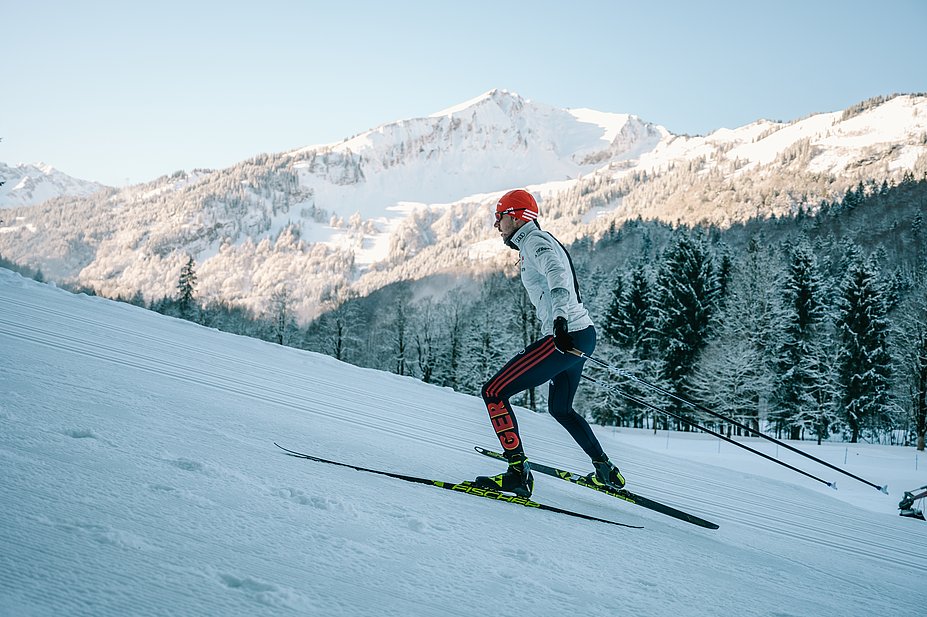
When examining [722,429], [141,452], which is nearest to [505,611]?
[141,452]

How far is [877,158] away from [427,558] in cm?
20479

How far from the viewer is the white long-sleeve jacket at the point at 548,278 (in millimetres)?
3910

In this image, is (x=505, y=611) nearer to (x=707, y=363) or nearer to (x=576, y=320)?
(x=576, y=320)

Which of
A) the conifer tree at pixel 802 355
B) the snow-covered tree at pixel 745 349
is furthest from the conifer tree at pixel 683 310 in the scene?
the conifer tree at pixel 802 355

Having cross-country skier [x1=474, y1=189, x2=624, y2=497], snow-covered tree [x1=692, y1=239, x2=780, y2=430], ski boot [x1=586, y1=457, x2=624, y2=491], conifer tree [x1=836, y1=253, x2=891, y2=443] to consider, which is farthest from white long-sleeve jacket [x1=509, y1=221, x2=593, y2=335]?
conifer tree [x1=836, y1=253, x2=891, y2=443]

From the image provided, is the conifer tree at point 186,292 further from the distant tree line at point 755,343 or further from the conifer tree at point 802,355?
the conifer tree at point 802,355

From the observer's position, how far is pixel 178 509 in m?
2.33

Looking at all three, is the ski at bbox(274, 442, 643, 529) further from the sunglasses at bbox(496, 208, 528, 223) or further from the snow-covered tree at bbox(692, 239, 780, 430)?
the snow-covered tree at bbox(692, 239, 780, 430)

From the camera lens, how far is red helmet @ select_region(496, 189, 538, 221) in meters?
4.21

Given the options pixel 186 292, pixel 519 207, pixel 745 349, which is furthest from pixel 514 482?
pixel 186 292

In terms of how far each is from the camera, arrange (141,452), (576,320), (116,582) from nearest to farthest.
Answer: (116,582) < (141,452) < (576,320)

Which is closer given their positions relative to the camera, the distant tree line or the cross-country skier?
the cross-country skier

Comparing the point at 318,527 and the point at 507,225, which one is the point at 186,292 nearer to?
the point at 507,225

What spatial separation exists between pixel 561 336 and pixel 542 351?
0.83 ft
